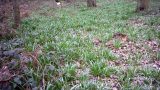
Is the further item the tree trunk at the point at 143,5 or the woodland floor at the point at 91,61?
the tree trunk at the point at 143,5

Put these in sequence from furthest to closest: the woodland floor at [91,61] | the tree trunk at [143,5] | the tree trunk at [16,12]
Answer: the tree trunk at [143,5], the tree trunk at [16,12], the woodland floor at [91,61]

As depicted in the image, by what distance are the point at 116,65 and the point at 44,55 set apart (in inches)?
80.0

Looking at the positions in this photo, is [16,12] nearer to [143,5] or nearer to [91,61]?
[91,61]

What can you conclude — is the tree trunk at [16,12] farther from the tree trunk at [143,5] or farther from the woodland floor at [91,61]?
the tree trunk at [143,5]

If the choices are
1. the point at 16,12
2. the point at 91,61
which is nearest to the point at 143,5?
the point at 16,12

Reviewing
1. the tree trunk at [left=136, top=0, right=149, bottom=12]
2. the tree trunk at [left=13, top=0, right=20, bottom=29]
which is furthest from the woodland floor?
the tree trunk at [left=136, top=0, right=149, bottom=12]

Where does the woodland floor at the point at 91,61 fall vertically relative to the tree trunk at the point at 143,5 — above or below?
below

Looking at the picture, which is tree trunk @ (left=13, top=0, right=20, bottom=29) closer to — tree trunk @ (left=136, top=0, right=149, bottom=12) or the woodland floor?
the woodland floor

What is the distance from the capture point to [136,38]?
31.0 feet

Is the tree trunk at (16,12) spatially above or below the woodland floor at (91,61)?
above

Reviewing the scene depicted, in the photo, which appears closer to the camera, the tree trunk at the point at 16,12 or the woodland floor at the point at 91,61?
the woodland floor at the point at 91,61

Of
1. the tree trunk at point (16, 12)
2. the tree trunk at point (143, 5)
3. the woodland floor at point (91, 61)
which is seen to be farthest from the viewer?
the tree trunk at point (143, 5)

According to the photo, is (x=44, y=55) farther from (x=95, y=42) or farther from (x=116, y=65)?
(x=95, y=42)

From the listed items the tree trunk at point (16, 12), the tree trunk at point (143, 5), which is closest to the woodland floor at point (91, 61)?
the tree trunk at point (16, 12)
